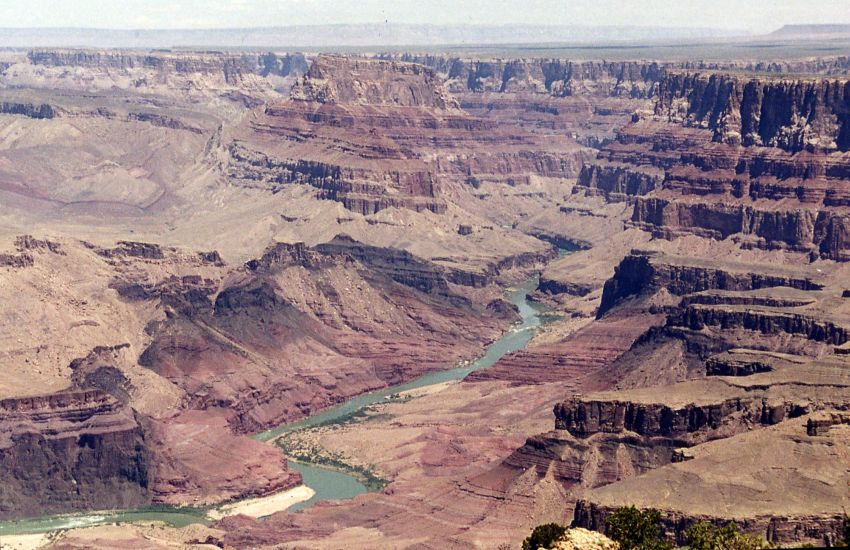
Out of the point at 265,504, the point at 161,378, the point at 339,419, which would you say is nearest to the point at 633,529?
the point at 265,504

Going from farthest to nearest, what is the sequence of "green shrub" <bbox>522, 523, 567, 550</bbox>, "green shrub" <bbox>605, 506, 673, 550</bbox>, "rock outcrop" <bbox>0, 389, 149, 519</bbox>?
"rock outcrop" <bbox>0, 389, 149, 519</bbox> → "green shrub" <bbox>605, 506, 673, 550</bbox> → "green shrub" <bbox>522, 523, 567, 550</bbox>

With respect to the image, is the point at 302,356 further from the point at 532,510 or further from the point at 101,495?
the point at 532,510

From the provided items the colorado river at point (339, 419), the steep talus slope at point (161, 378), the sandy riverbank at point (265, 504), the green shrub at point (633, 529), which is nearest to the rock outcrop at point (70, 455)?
the steep talus slope at point (161, 378)

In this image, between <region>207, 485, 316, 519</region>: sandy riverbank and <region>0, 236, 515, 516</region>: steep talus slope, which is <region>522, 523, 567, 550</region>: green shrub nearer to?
<region>207, 485, 316, 519</region>: sandy riverbank

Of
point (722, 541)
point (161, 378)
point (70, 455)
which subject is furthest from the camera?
point (161, 378)

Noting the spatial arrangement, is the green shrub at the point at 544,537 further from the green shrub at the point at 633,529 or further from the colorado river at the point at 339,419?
the colorado river at the point at 339,419

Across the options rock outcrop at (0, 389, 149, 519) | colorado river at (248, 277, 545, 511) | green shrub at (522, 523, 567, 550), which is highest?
green shrub at (522, 523, 567, 550)

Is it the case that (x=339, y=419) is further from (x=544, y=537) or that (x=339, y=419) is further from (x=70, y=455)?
(x=544, y=537)

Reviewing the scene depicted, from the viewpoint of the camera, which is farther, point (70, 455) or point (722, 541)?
point (70, 455)

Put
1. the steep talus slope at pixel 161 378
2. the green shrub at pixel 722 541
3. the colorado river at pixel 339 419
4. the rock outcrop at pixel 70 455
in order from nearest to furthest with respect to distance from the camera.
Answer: the green shrub at pixel 722 541 → the rock outcrop at pixel 70 455 → the colorado river at pixel 339 419 → the steep talus slope at pixel 161 378

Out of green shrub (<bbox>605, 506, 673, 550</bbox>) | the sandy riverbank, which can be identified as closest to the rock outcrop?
the sandy riverbank

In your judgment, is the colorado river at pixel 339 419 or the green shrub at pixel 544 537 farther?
the colorado river at pixel 339 419

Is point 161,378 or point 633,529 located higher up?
point 633,529
